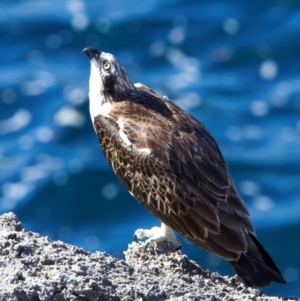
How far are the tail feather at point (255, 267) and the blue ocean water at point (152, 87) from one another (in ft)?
33.9

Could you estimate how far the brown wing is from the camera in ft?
32.0

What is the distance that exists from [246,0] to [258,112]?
6.88m

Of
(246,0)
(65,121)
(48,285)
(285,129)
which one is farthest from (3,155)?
(48,285)

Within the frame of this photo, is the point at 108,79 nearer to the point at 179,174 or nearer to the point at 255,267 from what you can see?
the point at 179,174

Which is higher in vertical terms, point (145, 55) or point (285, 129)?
point (145, 55)

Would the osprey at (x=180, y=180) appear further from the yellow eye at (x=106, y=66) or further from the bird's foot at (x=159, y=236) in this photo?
the yellow eye at (x=106, y=66)

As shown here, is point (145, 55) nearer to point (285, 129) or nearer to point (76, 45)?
point (76, 45)

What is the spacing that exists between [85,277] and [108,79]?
13.7 feet

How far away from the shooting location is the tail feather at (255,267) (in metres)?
9.12

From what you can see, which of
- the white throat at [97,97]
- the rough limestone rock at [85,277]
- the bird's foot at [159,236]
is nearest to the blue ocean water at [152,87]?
the white throat at [97,97]

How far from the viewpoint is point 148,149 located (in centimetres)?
1016

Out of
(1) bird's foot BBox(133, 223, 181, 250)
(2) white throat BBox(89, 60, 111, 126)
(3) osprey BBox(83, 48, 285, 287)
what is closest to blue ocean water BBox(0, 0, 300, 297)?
(2) white throat BBox(89, 60, 111, 126)

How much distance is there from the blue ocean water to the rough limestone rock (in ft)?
36.8

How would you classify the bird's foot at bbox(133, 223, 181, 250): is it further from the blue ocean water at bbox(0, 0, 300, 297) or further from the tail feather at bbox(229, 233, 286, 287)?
the blue ocean water at bbox(0, 0, 300, 297)
